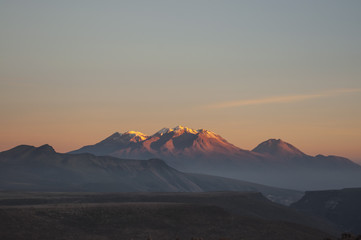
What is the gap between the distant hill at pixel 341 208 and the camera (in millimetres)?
169125

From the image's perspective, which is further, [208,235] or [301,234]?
[301,234]

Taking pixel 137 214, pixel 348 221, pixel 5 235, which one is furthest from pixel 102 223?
pixel 348 221

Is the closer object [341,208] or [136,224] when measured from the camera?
[136,224]

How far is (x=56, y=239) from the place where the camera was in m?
82.2

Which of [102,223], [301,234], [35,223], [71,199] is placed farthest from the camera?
[71,199]

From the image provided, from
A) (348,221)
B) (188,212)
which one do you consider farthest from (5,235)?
(348,221)

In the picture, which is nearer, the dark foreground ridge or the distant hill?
the dark foreground ridge

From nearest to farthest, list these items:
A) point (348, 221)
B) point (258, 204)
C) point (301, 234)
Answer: point (301, 234)
point (258, 204)
point (348, 221)

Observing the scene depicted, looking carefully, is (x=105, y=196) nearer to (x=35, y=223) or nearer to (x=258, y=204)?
(x=258, y=204)

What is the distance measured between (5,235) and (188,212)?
37108 millimetres

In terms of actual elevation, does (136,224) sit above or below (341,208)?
above

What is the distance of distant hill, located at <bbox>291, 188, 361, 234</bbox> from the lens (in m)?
169

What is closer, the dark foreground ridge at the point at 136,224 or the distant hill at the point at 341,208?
the dark foreground ridge at the point at 136,224

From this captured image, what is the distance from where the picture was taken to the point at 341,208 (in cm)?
18150
